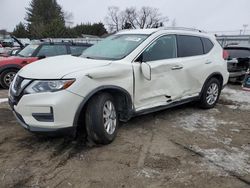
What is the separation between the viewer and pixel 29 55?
950 cm

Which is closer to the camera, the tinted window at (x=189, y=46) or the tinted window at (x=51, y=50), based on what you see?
the tinted window at (x=189, y=46)

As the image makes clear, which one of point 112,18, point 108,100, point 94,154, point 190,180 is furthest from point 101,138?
point 112,18

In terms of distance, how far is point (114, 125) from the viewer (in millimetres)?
4605

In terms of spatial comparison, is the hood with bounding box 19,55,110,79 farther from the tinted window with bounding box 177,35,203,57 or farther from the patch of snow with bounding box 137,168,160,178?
the tinted window with bounding box 177,35,203,57

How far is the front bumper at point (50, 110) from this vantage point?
3.84 meters

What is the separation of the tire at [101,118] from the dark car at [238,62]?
7.11 meters

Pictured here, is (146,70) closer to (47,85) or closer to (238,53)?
(47,85)

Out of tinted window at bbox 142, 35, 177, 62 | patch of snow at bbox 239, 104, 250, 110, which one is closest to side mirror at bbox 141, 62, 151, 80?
tinted window at bbox 142, 35, 177, 62

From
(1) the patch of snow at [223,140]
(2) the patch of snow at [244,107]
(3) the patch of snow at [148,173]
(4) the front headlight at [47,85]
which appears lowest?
(2) the patch of snow at [244,107]

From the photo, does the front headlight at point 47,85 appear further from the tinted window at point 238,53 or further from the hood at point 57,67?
the tinted window at point 238,53

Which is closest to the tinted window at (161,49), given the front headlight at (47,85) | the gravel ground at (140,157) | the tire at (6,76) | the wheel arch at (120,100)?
the wheel arch at (120,100)

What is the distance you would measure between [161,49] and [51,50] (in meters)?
5.43

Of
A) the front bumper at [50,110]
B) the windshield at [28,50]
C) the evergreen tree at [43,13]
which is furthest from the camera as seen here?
the evergreen tree at [43,13]

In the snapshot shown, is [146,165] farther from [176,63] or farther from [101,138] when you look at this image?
[176,63]
